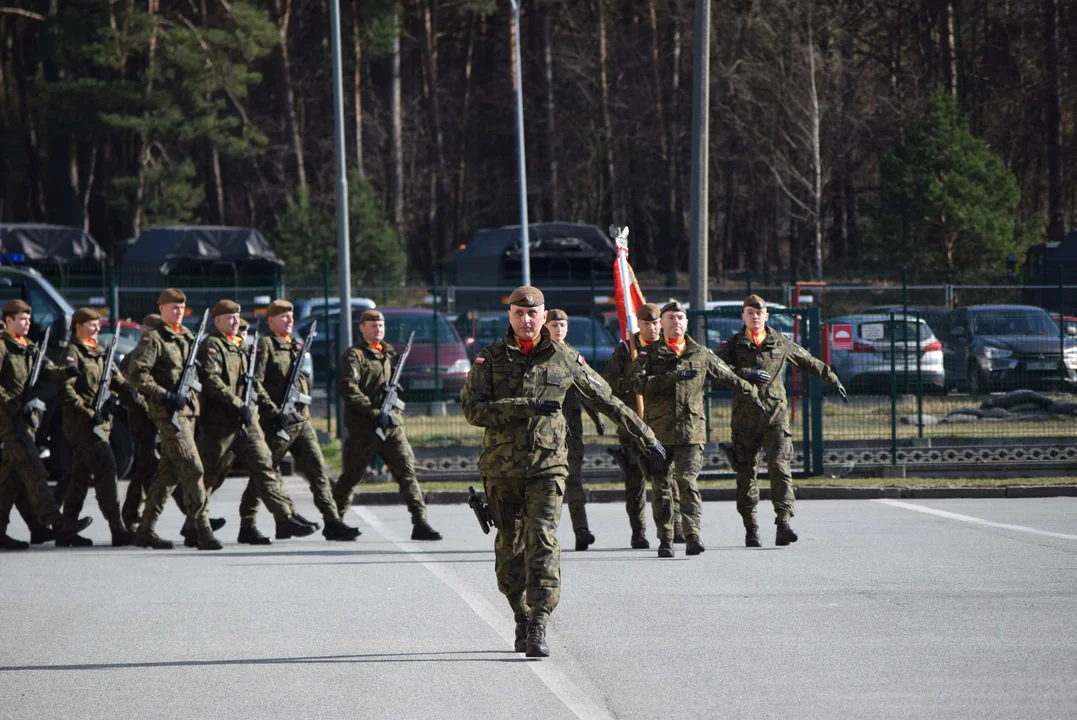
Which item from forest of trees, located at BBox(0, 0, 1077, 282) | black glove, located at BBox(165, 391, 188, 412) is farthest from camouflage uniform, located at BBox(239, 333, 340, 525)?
forest of trees, located at BBox(0, 0, 1077, 282)

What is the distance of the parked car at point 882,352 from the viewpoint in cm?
1683

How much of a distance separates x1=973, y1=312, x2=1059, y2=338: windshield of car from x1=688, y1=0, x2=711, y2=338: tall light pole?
3211 mm

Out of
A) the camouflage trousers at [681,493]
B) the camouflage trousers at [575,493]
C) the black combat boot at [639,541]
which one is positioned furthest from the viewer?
the camouflage trousers at [575,493]

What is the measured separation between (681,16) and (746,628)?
40.8 metres

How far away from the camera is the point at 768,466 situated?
1147 cm

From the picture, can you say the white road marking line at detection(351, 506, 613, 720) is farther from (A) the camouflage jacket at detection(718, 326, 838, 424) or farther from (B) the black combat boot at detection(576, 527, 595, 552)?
(A) the camouflage jacket at detection(718, 326, 838, 424)

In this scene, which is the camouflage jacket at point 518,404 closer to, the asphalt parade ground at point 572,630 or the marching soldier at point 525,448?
the marching soldier at point 525,448

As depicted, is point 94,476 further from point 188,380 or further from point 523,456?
point 523,456

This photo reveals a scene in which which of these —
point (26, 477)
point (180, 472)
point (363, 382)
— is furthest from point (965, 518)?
point (26, 477)

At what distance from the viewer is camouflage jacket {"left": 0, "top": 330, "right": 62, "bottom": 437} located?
467 inches

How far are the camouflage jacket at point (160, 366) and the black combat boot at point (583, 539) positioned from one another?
3100mm

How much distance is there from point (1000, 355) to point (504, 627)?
1063cm

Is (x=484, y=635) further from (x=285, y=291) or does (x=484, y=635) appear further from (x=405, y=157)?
(x=405, y=157)

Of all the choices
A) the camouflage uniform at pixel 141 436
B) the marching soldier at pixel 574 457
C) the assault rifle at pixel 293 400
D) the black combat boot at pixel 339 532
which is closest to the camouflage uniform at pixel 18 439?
the camouflage uniform at pixel 141 436
